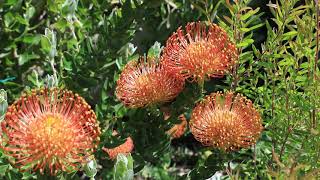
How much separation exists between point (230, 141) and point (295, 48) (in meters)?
0.27

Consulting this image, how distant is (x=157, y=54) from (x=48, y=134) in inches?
22.7

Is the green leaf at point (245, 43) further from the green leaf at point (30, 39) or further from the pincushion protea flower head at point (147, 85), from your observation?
the green leaf at point (30, 39)

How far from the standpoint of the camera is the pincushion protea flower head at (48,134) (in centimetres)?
126

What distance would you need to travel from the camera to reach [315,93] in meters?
1.38

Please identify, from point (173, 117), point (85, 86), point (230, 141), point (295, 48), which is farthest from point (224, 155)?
point (85, 86)

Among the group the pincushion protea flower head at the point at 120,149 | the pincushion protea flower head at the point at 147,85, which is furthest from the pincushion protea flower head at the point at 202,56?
the pincushion protea flower head at the point at 120,149

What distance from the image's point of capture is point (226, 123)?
56.6 inches

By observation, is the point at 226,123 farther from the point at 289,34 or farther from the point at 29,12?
the point at 29,12

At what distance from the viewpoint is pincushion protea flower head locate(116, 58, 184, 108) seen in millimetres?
1521

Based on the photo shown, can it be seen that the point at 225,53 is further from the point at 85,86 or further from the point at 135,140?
the point at 85,86

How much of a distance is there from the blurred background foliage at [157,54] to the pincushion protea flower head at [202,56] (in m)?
0.07

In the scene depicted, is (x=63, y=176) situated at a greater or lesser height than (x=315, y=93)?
lesser

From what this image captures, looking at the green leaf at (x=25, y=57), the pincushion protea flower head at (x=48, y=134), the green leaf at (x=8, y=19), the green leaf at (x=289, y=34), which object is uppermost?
the green leaf at (x=8, y=19)

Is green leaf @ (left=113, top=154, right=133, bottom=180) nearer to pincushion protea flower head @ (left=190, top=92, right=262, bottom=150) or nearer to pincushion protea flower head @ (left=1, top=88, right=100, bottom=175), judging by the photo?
pincushion protea flower head @ (left=1, top=88, right=100, bottom=175)
